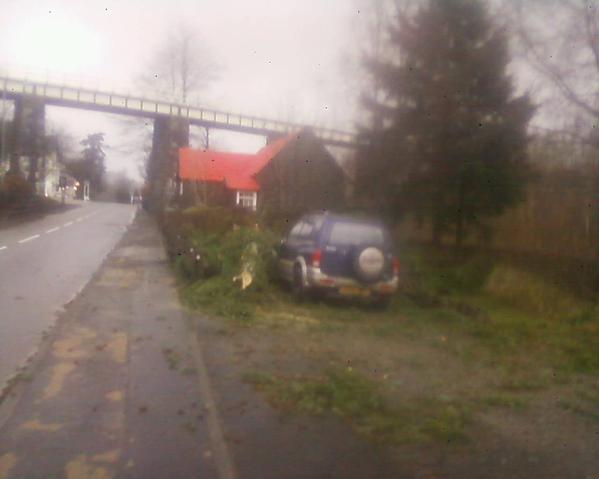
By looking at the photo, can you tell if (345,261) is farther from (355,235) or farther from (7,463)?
(7,463)

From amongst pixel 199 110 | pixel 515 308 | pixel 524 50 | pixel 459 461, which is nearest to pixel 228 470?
pixel 459 461

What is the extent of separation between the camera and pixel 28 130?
3534 centimetres

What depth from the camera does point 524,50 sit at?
15.3 metres

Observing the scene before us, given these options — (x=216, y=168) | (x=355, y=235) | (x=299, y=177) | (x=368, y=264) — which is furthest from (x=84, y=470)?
(x=216, y=168)

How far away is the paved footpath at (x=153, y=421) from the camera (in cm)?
477

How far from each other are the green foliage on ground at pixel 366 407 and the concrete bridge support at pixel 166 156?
2624 centimetres

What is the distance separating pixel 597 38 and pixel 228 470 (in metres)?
12.3

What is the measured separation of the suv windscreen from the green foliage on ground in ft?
15.8

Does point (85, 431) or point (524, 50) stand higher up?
point (524, 50)

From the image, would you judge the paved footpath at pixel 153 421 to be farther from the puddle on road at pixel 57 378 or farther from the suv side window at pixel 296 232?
the suv side window at pixel 296 232

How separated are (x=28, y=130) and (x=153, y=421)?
1294 inches

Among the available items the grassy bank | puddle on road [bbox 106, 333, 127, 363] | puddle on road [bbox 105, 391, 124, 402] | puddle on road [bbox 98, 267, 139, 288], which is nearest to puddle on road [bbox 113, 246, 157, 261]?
puddle on road [bbox 98, 267, 139, 288]

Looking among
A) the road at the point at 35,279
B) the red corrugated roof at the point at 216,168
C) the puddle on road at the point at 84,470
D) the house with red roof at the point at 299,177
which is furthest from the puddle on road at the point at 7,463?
the red corrugated roof at the point at 216,168

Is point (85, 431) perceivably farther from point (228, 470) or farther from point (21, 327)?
point (21, 327)
